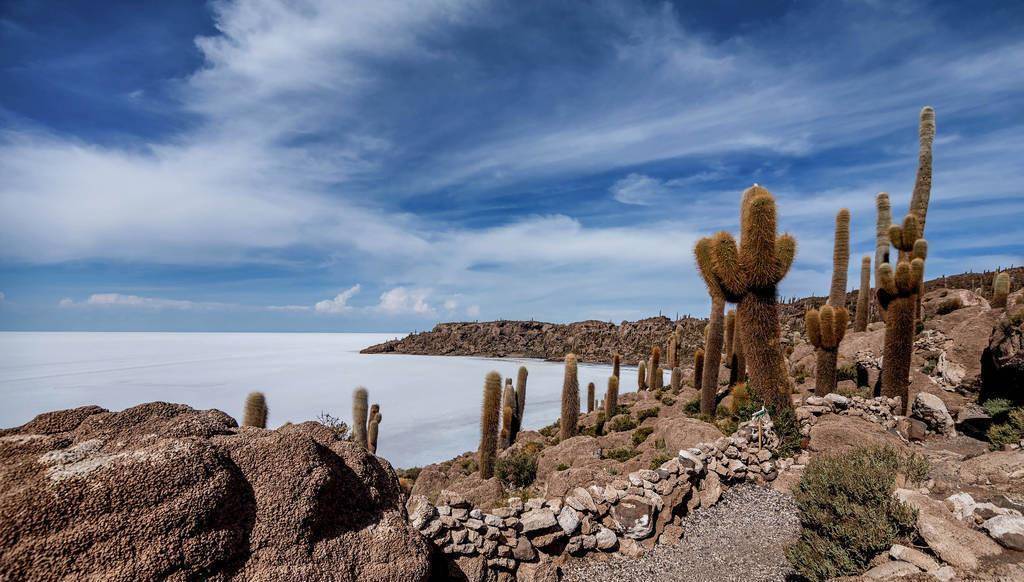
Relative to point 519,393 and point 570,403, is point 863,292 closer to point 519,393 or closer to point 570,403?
point 570,403

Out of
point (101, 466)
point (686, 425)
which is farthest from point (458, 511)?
point (686, 425)

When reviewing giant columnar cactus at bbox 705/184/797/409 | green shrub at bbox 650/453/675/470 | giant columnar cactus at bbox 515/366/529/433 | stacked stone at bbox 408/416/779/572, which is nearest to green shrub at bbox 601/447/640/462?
green shrub at bbox 650/453/675/470

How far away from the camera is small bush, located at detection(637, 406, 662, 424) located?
65.2ft

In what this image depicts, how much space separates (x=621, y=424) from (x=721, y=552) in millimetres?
12639

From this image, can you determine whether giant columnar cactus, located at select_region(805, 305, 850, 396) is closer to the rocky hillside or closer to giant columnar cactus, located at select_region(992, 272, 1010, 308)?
giant columnar cactus, located at select_region(992, 272, 1010, 308)

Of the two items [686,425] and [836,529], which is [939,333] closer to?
[686,425]

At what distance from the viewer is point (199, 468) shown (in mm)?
3053

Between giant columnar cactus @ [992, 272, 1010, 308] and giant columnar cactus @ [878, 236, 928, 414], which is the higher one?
giant columnar cactus @ [992, 272, 1010, 308]

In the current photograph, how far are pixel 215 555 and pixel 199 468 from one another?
1.81 ft

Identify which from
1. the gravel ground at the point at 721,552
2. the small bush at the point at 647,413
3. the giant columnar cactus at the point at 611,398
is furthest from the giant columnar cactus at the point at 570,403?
the gravel ground at the point at 721,552

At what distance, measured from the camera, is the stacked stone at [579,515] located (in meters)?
5.70

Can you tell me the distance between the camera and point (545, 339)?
269 feet

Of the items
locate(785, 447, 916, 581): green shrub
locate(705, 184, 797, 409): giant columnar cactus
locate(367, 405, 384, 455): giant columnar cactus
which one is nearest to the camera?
locate(785, 447, 916, 581): green shrub

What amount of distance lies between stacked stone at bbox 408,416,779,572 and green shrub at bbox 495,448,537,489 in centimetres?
658
